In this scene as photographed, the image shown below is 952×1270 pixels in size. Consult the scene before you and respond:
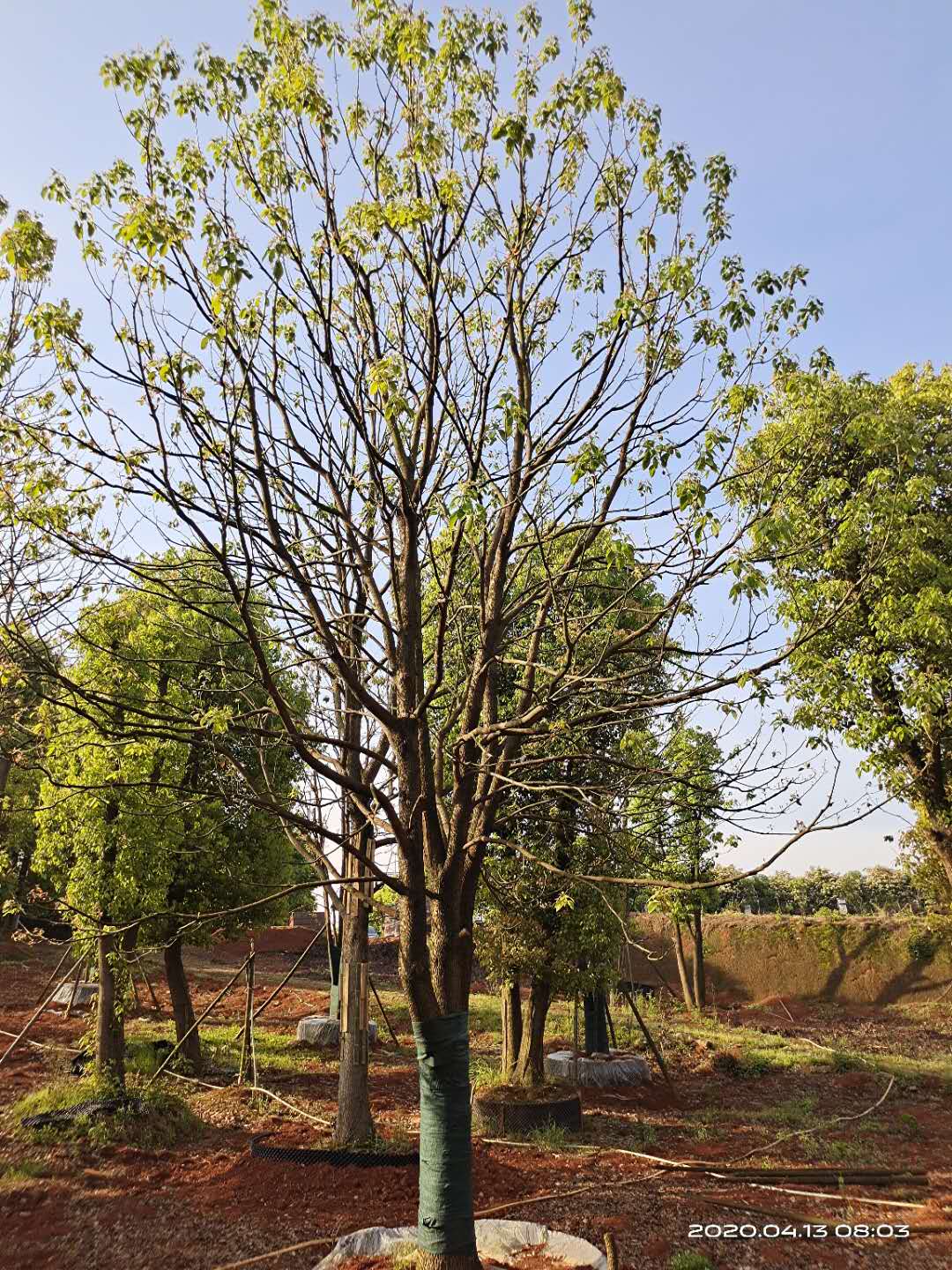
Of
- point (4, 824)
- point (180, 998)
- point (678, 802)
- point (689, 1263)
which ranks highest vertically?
point (4, 824)

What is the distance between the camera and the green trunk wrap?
16.5ft

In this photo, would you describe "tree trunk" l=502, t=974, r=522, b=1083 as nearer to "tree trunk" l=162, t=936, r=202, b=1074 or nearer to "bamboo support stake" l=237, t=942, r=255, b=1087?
"bamboo support stake" l=237, t=942, r=255, b=1087

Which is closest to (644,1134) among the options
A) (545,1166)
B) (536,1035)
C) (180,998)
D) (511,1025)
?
(536,1035)

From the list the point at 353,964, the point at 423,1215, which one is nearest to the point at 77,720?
the point at 353,964

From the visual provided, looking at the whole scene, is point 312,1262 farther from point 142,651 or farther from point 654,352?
point 142,651

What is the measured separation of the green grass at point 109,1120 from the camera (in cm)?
954

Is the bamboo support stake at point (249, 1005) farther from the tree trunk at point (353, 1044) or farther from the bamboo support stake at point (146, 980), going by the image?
the bamboo support stake at point (146, 980)

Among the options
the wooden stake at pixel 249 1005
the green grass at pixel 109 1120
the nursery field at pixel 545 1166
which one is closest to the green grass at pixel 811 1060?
the nursery field at pixel 545 1166

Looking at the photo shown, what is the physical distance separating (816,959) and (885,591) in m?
17.7

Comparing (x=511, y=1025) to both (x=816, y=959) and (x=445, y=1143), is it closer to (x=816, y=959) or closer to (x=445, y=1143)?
(x=445, y=1143)

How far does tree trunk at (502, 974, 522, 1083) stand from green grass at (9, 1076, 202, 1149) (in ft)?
14.8

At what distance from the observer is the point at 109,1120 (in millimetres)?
9852

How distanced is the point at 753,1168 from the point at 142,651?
9.74 m

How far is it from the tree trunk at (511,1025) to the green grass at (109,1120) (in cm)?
452
